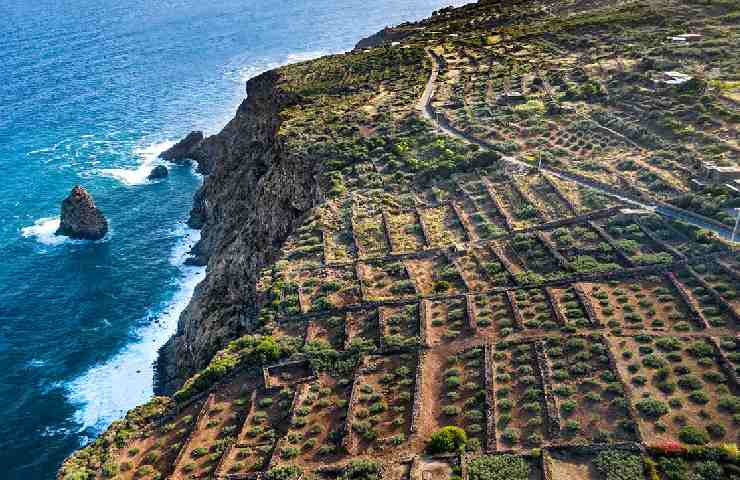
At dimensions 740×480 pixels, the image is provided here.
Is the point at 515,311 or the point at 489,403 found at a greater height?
the point at 515,311

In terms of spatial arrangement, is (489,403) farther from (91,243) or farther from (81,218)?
(81,218)

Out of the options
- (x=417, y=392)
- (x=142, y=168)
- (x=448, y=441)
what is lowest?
(x=448, y=441)

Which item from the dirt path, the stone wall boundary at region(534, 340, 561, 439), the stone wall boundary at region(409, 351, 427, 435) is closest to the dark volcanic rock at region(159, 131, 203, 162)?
the dirt path

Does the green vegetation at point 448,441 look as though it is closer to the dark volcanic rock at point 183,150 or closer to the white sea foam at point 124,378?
the white sea foam at point 124,378

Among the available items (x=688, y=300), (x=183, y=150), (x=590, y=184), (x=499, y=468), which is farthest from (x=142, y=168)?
(x=688, y=300)

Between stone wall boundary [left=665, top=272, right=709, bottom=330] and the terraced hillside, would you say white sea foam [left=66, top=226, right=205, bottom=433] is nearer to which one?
the terraced hillside

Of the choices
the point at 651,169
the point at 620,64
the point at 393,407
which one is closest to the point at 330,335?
the point at 393,407
